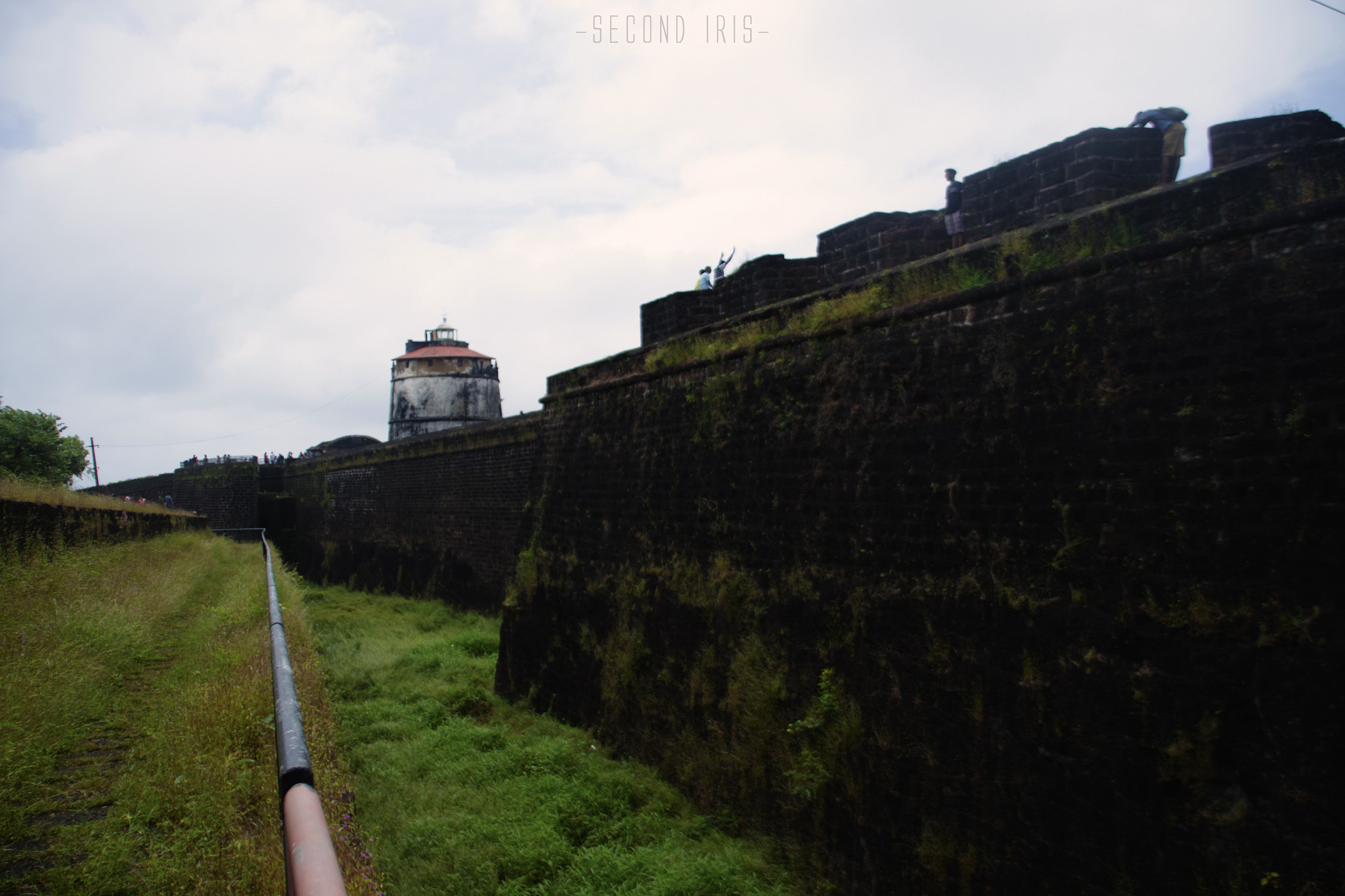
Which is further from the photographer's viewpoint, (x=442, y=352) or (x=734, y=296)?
(x=442, y=352)

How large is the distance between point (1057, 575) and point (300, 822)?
326cm

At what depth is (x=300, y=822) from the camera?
160 cm

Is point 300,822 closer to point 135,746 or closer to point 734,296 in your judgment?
point 135,746

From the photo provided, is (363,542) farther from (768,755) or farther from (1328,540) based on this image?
(1328,540)

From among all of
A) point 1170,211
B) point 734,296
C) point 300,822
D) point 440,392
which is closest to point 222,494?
point 440,392

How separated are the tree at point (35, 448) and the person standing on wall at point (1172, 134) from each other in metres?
28.6

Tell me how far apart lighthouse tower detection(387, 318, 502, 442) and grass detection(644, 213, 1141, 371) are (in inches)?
972

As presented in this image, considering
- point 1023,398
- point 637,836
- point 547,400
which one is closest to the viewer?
point 1023,398

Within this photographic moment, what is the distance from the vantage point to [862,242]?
585 centimetres

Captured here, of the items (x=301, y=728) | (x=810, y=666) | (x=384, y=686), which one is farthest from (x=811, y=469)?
(x=384, y=686)

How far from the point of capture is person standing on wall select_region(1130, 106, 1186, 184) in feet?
15.4

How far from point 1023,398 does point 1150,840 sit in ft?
6.53

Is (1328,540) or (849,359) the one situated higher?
(849,359)

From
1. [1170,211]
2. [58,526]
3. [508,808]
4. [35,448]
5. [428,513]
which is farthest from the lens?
[35,448]
